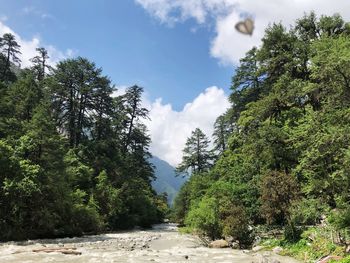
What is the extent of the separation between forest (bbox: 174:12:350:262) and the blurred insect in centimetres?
1467

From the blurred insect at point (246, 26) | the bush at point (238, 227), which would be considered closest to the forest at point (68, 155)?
the bush at point (238, 227)

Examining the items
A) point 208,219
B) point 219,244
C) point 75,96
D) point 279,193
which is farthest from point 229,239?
point 75,96

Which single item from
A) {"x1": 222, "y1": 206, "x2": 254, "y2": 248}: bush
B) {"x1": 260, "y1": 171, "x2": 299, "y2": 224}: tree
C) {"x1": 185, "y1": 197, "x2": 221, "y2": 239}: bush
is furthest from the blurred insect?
{"x1": 185, "y1": 197, "x2": 221, "y2": 239}: bush

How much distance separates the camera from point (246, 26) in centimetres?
470

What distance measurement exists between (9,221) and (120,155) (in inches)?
1135

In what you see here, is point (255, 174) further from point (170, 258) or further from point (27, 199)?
point (27, 199)

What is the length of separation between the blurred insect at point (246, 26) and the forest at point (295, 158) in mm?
14665

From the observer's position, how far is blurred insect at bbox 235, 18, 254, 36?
470cm

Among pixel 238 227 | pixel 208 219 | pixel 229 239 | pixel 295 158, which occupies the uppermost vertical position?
pixel 295 158

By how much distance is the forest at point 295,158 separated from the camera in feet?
66.9

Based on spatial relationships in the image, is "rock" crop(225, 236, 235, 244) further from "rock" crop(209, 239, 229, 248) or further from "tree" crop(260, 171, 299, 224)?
"tree" crop(260, 171, 299, 224)

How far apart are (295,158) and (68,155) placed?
88.9 ft

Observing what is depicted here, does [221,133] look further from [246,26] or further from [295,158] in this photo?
[246,26]

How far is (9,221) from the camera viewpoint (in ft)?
96.5
